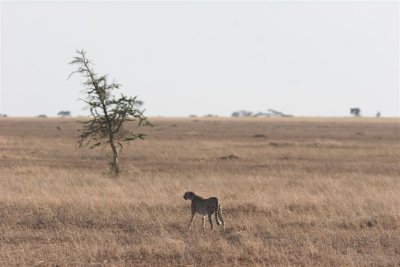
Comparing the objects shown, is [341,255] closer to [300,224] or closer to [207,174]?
[300,224]

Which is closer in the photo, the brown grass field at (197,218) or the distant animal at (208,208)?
the brown grass field at (197,218)

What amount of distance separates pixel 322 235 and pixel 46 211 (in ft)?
20.8

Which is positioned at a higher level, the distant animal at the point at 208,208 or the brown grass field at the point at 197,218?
the distant animal at the point at 208,208

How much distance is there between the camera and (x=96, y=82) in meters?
22.3

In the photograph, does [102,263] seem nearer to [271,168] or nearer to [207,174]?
[207,174]

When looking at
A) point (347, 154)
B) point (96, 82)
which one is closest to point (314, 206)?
point (96, 82)

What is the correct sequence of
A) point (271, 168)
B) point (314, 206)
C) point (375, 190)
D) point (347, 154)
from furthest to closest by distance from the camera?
point (347, 154) → point (271, 168) → point (375, 190) → point (314, 206)

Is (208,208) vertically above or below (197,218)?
above

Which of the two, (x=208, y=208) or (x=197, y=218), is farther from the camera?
(x=197, y=218)

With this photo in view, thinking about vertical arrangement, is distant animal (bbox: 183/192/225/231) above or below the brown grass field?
above

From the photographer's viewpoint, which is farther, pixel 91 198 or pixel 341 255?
pixel 91 198

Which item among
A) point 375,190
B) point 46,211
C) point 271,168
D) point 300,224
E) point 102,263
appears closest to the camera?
point 102,263

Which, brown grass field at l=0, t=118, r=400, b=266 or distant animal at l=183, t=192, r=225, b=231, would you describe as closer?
brown grass field at l=0, t=118, r=400, b=266

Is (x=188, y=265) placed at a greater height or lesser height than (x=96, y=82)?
lesser
